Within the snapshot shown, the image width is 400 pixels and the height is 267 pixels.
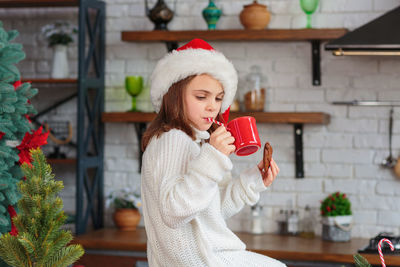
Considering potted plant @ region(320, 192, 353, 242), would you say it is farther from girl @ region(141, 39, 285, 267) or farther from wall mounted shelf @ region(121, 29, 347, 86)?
girl @ region(141, 39, 285, 267)

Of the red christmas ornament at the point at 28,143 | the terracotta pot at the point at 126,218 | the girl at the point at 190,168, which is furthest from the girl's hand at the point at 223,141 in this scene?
the terracotta pot at the point at 126,218

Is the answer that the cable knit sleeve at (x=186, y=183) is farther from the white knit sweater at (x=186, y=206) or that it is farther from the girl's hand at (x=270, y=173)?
the girl's hand at (x=270, y=173)

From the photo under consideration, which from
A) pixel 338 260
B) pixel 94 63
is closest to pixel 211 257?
pixel 338 260

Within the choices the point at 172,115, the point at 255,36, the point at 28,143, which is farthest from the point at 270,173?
the point at 255,36

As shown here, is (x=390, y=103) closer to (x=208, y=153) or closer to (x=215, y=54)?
(x=215, y=54)

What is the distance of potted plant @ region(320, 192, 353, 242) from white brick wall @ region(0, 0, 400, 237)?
185mm

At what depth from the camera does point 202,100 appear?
1806mm

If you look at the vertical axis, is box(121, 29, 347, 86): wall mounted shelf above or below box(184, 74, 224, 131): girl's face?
above

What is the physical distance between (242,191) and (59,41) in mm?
1916

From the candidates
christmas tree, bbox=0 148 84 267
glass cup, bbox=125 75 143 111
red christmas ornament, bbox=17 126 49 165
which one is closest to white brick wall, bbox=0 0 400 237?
glass cup, bbox=125 75 143 111

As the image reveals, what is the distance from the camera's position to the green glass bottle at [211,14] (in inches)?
132

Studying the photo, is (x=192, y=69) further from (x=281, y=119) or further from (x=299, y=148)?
(x=299, y=148)

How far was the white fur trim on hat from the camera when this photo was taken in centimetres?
184

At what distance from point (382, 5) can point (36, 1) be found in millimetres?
1918
